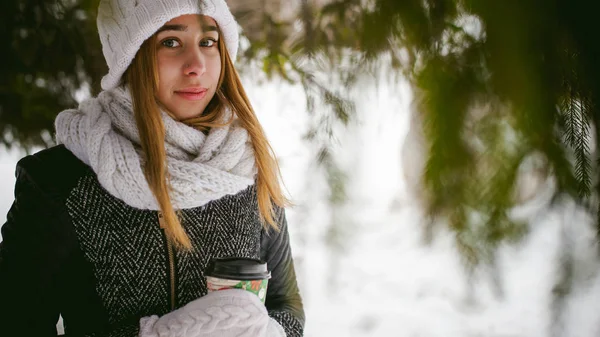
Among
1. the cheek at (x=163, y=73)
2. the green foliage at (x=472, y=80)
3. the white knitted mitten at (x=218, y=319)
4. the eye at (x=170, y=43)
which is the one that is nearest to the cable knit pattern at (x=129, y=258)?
the white knitted mitten at (x=218, y=319)

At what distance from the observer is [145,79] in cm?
134

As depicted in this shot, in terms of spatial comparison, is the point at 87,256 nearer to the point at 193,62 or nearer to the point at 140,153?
the point at 140,153

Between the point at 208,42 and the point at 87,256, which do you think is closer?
the point at 87,256

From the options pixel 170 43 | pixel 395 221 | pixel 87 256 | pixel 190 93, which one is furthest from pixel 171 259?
pixel 395 221

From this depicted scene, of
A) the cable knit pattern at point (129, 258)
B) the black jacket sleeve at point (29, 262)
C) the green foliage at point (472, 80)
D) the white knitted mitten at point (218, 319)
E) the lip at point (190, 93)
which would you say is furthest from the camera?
the lip at point (190, 93)

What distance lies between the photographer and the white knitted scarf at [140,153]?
1250mm

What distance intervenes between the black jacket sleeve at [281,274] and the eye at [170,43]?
2.01 ft

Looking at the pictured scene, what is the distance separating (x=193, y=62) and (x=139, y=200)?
1.33ft

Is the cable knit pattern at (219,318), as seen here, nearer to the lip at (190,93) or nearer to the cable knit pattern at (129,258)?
the cable knit pattern at (129,258)

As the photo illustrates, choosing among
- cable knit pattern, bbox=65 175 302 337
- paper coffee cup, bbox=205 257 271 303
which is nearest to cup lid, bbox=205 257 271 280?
paper coffee cup, bbox=205 257 271 303

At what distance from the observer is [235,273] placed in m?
1.05

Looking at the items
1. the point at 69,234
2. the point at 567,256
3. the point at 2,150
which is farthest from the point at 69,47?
the point at 567,256

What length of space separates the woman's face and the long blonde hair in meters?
0.03

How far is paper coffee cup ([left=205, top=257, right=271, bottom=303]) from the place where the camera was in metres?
1.05
